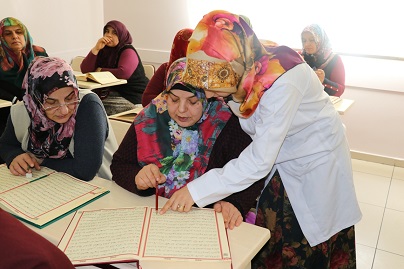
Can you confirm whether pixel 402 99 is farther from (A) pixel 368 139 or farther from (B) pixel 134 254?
(B) pixel 134 254

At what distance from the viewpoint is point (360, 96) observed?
4031 millimetres

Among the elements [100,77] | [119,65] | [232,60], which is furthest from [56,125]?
[119,65]

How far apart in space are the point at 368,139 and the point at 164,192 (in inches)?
123

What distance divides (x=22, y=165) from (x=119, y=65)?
98.5 inches

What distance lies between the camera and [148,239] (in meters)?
1.09

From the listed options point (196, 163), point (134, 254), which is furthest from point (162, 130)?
point (134, 254)

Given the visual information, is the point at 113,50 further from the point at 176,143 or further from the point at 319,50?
the point at 176,143

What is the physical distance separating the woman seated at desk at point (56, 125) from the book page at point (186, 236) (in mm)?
559

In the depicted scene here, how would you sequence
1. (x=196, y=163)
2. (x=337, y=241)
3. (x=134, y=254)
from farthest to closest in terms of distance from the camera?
1. (x=337, y=241)
2. (x=196, y=163)
3. (x=134, y=254)

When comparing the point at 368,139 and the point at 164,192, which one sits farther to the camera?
the point at 368,139

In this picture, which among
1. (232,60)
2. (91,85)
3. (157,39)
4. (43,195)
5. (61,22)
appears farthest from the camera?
(157,39)

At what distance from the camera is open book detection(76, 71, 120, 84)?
3492 millimetres

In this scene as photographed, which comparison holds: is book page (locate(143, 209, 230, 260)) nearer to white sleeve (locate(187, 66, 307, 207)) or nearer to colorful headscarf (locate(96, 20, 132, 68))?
white sleeve (locate(187, 66, 307, 207))

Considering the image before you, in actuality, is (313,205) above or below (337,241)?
above
